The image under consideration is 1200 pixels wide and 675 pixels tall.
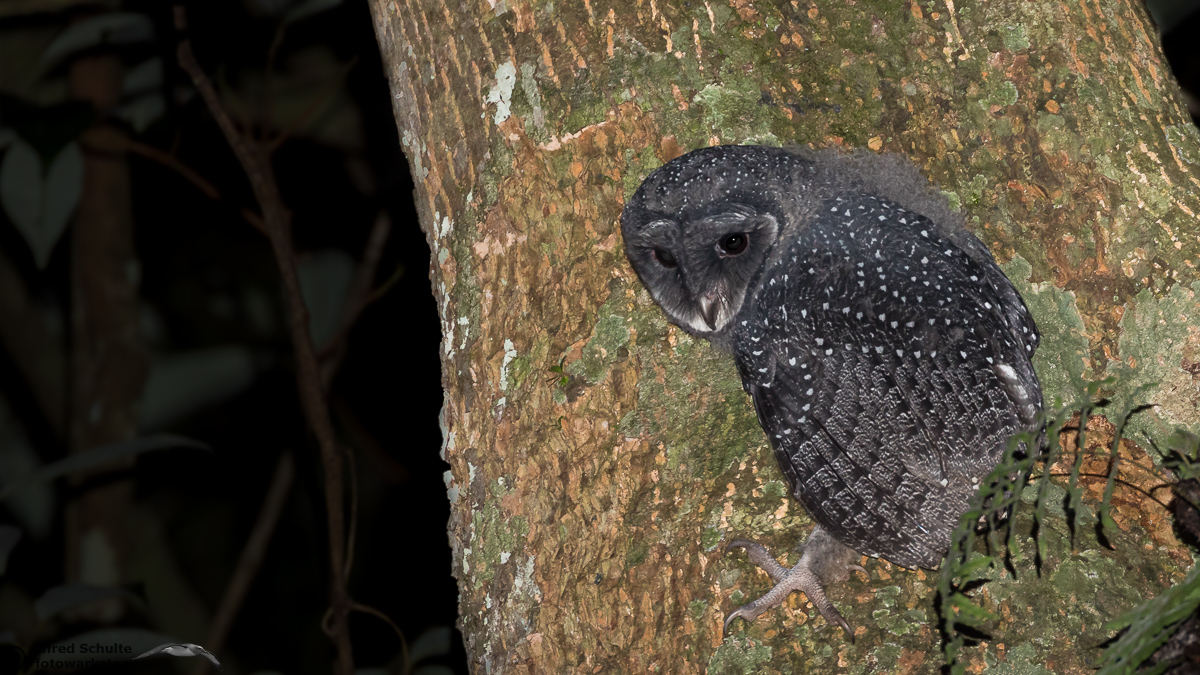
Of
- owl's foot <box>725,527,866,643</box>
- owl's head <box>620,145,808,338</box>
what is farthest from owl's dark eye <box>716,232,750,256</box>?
owl's foot <box>725,527,866,643</box>

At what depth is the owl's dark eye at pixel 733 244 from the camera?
204 centimetres

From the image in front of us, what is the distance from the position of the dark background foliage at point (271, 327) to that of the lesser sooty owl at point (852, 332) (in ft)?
7.02

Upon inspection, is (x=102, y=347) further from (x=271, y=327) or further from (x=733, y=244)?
(x=733, y=244)

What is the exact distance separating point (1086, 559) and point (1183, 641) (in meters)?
0.33

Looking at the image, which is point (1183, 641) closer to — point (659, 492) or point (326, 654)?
point (659, 492)

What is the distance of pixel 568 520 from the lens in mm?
1763

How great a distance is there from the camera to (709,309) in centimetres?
199

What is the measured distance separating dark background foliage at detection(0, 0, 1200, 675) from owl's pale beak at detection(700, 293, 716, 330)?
2.07 metres

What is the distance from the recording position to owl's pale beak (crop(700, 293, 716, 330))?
1.96 metres

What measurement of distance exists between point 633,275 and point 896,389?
559mm

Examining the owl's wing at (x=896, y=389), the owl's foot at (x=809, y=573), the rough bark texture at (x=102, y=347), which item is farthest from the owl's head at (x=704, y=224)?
the rough bark texture at (x=102, y=347)

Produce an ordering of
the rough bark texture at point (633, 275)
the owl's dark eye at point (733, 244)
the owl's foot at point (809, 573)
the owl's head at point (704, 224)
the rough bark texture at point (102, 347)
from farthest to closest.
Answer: the rough bark texture at point (102, 347) < the owl's dark eye at point (733, 244) < the owl's head at point (704, 224) < the rough bark texture at point (633, 275) < the owl's foot at point (809, 573)

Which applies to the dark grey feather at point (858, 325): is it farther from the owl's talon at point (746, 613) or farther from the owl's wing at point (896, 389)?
the owl's talon at point (746, 613)

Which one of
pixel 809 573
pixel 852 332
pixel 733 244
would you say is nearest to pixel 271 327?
pixel 733 244
